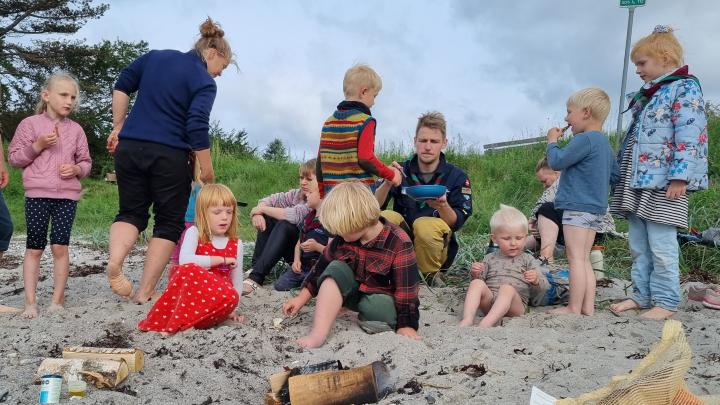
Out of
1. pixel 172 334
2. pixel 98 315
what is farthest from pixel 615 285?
pixel 98 315

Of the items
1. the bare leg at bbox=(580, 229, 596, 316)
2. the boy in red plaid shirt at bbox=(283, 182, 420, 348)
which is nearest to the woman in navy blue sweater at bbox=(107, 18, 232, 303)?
the boy in red plaid shirt at bbox=(283, 182, 420, 348)

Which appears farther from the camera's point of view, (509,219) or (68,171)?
(68,171)

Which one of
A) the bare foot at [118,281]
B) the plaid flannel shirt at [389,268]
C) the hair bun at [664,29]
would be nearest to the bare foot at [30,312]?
the bare foot at [118,281]

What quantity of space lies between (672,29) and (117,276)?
13.3 feet

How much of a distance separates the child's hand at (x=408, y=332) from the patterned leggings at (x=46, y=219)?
236cm

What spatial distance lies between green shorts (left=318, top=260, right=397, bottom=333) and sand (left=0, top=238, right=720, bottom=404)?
0.13 metres

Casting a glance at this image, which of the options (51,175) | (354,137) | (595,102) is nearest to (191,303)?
(51,175)

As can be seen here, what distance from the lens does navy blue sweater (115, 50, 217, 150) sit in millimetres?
4031

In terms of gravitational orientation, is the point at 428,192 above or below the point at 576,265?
above

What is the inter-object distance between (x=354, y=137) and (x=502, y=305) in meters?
1.56

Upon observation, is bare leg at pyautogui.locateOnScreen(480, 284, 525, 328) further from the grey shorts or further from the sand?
the grey shorts

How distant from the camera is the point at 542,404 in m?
2.22

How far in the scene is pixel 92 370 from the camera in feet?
8.90

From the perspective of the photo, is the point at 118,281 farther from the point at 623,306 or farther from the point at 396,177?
the point at 623,306
